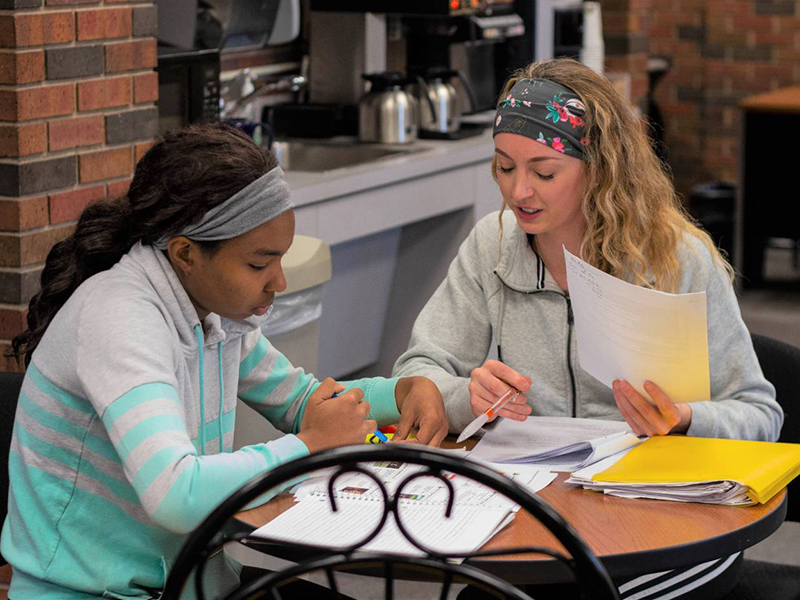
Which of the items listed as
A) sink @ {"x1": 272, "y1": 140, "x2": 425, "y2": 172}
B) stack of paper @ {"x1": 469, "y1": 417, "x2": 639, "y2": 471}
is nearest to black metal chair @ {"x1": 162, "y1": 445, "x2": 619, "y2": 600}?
stack of paper @ {"x1": 469, "y1": 417, "x2": 639, "y2": 471}

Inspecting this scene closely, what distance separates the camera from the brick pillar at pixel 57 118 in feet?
7.98

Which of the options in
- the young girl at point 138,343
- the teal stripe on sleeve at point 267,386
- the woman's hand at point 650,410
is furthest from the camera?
the teal stripe on sleeve at point 267,386

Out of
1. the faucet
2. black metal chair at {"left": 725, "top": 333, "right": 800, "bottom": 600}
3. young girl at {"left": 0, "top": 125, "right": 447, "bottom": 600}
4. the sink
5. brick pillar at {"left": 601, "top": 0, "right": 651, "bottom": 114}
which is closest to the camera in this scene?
young girl at {"left": 0, "top": 125, "right": 447, "bottom": 600}

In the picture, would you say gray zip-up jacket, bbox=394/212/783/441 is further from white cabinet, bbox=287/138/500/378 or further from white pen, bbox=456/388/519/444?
white cabinet, bbox=287/138/500/378

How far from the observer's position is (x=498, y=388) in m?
1.73

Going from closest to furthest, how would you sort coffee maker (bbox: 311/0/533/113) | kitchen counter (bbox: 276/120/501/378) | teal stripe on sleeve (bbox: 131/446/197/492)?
teal stripe on sleeve (bbox: 131/446/197/492)
kitchen counter (bbox: 276/120/501/378)
coffee maker (bbox: 311/0/533/113)

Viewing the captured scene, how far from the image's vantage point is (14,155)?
2439 millimetres

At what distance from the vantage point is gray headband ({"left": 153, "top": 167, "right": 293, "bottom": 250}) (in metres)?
1.49

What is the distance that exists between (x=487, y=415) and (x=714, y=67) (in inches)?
235

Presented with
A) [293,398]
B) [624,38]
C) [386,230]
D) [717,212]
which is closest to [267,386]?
[293,398]

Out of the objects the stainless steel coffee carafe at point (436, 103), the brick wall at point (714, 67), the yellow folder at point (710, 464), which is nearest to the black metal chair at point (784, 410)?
the yellow folder at point (710, 464)

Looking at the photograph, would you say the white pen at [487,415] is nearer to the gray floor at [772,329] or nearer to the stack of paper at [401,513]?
the stack of paper at [401,513]

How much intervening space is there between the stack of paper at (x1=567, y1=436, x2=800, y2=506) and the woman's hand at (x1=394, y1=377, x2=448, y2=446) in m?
0.24

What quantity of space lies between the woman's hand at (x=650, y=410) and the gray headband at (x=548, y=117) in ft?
1.39
